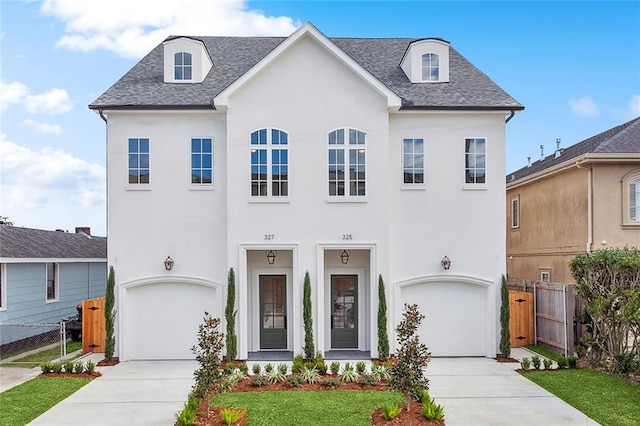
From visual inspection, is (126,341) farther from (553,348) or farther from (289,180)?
(553,348)

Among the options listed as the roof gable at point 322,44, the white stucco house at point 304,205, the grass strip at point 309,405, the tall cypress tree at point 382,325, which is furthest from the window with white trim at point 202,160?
the grass strip at point 309,405

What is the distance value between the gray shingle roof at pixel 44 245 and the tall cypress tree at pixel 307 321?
963cm

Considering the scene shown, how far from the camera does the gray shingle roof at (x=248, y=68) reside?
45.0 feet

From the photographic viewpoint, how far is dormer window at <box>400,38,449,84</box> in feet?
48.8

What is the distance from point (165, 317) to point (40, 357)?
3.86 metres

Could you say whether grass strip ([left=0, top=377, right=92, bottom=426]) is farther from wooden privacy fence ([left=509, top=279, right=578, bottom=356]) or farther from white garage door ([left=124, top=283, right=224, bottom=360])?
wooden privacy fence ([left=509, top=279, right=578, bottom=356])

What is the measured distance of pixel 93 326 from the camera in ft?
46.2

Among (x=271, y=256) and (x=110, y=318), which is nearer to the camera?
(x=110, y=318)

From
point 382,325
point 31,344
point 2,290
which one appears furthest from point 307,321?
point 2,290

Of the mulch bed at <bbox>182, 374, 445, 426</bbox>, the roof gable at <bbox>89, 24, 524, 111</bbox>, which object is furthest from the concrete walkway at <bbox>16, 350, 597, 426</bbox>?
the roof gable at <bbox>89, 24, 524, 111</bbox>

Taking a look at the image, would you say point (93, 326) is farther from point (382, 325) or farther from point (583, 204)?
point (583, 204)

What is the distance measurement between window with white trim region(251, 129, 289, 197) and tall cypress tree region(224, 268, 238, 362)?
244 centimetres

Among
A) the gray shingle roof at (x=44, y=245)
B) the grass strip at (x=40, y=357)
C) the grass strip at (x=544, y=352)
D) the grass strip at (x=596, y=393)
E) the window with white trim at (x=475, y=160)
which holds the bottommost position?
the grass strip at (x=40, y=357)

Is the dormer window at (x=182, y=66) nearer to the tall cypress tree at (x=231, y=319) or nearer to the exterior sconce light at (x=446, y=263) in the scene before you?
the tall cypress tree at (x=231, y=319)
